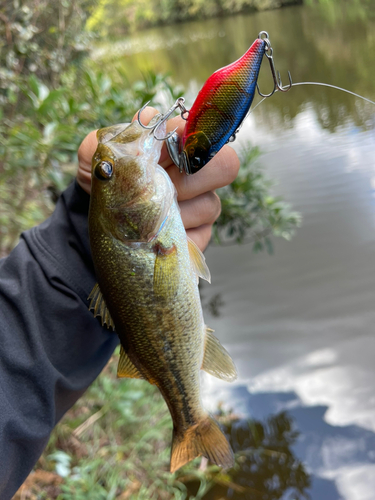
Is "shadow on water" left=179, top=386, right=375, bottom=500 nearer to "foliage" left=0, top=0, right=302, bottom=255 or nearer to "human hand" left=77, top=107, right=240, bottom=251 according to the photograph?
"foliage" left=0, top=0, right=302, bottom=255

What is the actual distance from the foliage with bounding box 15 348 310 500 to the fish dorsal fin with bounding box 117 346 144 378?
177 centimetres

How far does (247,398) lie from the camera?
3.86m

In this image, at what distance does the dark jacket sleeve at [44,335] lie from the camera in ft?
4.87

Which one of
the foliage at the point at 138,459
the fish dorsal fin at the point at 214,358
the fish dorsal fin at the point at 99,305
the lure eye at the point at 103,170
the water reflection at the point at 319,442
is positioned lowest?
the water reflection at the point at 319,442

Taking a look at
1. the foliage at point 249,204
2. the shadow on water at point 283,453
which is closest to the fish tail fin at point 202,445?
the shadow on water at point 283,453

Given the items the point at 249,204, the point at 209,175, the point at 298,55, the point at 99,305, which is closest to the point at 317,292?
the point at 249,204

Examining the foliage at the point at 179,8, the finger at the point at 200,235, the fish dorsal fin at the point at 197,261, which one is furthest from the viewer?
the foliage at the point at 179,8

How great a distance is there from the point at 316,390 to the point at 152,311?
3267 millimetres

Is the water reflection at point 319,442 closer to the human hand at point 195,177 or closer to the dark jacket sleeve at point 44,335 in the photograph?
the dark jacket sleeve at point 44,335

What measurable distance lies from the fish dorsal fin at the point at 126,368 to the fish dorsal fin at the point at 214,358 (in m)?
0.26

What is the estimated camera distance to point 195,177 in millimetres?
1455

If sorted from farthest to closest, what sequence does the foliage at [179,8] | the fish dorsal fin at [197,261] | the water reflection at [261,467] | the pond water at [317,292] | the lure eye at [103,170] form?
1. the foliage at [179,8]
2. the pond water at [317,292]
3. the water reflection at [261,467]
4. the fish dorsal fin at [197,261]
5. the lure eye at [103,170]

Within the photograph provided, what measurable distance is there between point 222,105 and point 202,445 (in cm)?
124

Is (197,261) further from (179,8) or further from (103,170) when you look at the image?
(179,8)
